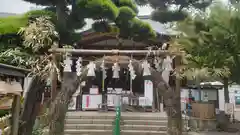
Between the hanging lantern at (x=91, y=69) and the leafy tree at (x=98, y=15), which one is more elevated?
the leafy tree at (x=98, y=15)

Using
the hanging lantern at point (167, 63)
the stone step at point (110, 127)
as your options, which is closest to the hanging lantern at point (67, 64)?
the hanging lantern at point (167, 63)

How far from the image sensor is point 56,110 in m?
3.68

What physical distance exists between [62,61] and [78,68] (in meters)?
0.53

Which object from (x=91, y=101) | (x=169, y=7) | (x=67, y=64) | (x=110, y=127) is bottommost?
(x=110, y=127)

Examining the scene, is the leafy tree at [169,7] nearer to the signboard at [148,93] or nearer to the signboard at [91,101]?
the signboard at [148,93]

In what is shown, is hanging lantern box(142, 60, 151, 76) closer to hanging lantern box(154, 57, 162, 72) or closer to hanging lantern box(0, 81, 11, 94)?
hanging lantern box(154, 57, 162, 72)

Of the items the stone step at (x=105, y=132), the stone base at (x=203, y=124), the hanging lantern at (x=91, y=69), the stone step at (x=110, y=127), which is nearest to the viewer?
the hanging lantern at (x=91, y=69)

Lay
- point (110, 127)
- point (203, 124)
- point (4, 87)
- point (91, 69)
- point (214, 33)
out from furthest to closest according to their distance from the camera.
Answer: point (203, 124), point (110, 127), point (91, 69), point (4, 87), point (214, 33)

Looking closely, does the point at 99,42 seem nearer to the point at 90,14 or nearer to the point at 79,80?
the point at 90,14

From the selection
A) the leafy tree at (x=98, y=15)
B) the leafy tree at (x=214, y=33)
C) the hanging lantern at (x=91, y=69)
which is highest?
Answer: the leafy tree at (x=98, y=15)

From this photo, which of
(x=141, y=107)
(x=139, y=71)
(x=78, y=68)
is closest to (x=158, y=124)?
(x=141, y=107)

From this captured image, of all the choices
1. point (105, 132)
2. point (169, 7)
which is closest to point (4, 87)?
point (105, 132)

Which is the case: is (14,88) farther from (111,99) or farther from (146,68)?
(111,99)

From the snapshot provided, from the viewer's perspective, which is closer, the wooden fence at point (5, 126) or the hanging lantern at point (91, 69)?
the hanging lantern at point (91, 69)
